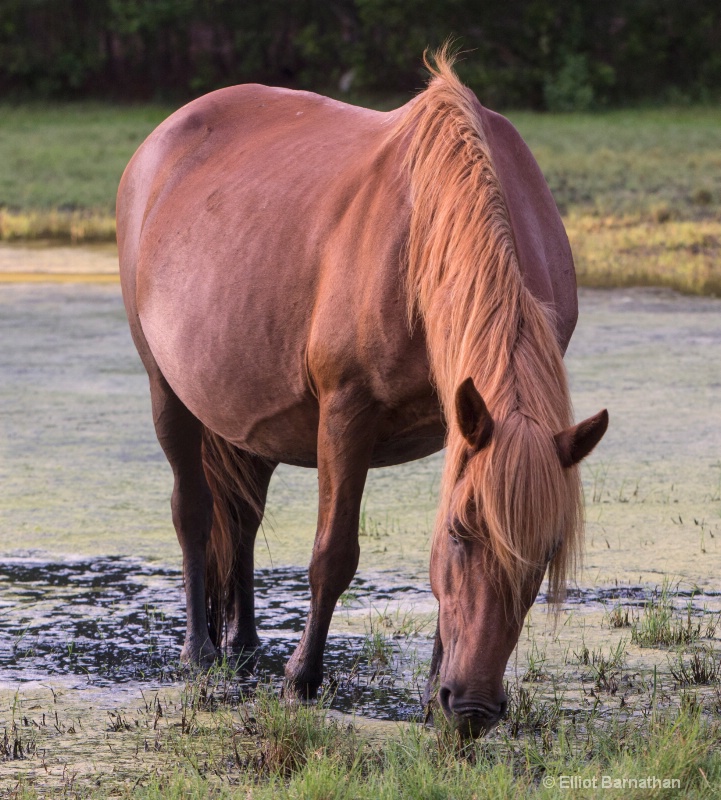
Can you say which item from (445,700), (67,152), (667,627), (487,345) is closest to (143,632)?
(667,627)

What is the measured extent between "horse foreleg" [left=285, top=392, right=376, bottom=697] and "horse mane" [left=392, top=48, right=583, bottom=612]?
0.33 m

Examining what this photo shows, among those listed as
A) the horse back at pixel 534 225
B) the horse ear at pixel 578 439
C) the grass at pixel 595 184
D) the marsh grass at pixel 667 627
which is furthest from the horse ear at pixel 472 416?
the grass at pixel 595 184

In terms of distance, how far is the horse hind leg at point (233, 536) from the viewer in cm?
461

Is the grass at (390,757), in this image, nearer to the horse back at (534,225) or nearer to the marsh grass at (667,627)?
the marsh grass at (667,627)

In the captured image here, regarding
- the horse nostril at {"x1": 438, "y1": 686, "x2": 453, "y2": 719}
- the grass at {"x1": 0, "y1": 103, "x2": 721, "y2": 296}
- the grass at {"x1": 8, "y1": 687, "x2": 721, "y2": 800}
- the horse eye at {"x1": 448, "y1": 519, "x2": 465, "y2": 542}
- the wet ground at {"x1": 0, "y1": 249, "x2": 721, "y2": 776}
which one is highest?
the horse eye at {"x1": 448, "y1": 519, "x2": 465, "y2": 542}

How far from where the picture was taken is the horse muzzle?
2982 mm

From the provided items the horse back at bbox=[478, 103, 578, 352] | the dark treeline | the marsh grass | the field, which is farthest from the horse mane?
the dark treeline

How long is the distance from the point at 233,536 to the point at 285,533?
1.06m

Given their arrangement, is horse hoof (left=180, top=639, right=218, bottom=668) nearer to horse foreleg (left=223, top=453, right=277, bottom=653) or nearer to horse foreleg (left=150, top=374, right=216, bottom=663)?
horse foreleg (left=150, top=374, right=216, bottom=663)

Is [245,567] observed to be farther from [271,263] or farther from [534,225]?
[534,225]

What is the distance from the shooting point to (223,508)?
4758 millimetres

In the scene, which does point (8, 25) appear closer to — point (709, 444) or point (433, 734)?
point (709, 444)

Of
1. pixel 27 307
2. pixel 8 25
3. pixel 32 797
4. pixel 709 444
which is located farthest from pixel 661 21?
pixel 32 797

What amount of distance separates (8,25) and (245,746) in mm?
35293
